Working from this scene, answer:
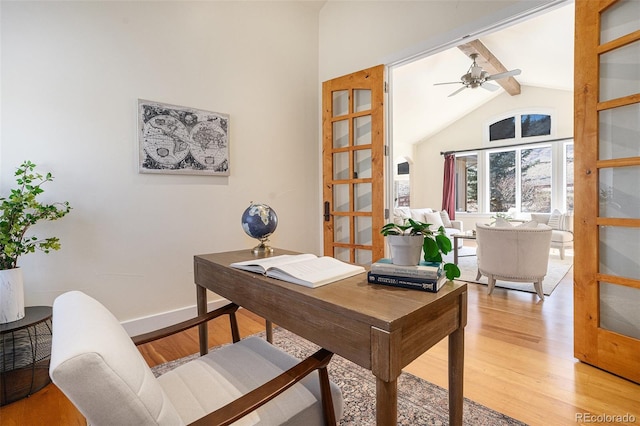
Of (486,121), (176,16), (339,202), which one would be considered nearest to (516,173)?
(486,121)

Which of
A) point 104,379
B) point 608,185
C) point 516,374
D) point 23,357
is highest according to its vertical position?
point 608,185

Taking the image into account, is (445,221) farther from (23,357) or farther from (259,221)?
(23,357)

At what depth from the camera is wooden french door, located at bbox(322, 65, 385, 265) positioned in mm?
2963

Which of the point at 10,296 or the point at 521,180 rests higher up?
the point at 521,180

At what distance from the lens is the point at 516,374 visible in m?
1.92

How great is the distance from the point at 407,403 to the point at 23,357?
2.17m

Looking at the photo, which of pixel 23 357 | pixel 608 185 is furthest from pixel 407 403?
pixel 23 357

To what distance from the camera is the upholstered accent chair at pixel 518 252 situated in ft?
10.4

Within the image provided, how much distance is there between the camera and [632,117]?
70.6 inches

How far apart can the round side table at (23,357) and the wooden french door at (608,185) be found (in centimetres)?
326

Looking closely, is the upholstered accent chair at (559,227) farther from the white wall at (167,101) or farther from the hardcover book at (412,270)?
the hardcover book at (412,270)

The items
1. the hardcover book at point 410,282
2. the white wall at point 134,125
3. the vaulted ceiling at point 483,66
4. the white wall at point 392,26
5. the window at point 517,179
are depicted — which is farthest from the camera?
the window at point 517,179

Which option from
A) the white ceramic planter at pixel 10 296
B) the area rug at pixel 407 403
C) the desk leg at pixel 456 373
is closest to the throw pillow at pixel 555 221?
the area rug at pixel 407 403

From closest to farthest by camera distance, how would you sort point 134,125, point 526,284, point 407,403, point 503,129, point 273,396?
point 273,396
point 407,403
point 134,125
point 526,284
point 503,129
